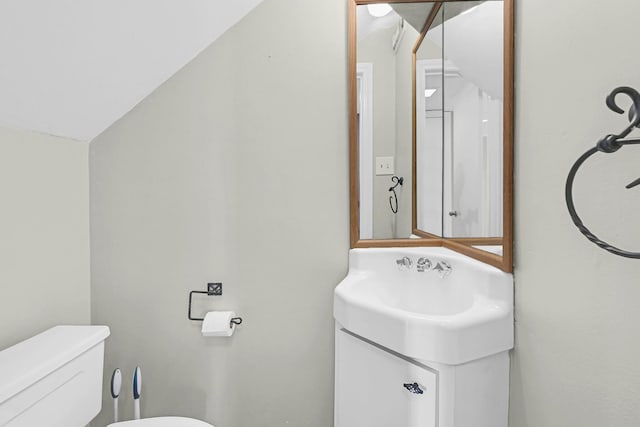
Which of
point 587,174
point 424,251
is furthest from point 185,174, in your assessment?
point 587,174

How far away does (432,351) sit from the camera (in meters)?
0.97

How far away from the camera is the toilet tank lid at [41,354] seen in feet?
2.99

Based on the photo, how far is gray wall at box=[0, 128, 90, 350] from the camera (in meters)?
1.15

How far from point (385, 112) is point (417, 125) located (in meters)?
0.15

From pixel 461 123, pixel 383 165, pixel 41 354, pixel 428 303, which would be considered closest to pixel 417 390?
pixel 428 303

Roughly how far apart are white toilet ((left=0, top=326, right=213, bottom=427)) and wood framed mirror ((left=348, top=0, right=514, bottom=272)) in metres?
1.00

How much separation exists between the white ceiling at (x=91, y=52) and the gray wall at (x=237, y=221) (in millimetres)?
66

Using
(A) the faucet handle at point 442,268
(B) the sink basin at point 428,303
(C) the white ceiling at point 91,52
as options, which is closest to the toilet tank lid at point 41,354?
(C) the white ceiling at point 91,52

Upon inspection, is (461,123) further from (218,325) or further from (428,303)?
(218,325)

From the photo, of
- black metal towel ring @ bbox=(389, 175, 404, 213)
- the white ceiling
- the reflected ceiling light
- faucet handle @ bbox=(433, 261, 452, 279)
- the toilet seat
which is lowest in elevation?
the toilet seat

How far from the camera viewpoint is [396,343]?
1021mm

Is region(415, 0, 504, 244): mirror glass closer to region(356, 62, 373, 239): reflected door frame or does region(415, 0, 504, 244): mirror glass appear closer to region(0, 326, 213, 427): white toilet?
region(356, 62, 373, 239): reflected door frame

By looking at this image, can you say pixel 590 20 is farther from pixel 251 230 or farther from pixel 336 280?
pixel 251 230

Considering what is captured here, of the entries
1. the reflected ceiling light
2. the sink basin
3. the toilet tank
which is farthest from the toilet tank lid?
the reflected ceiling light
